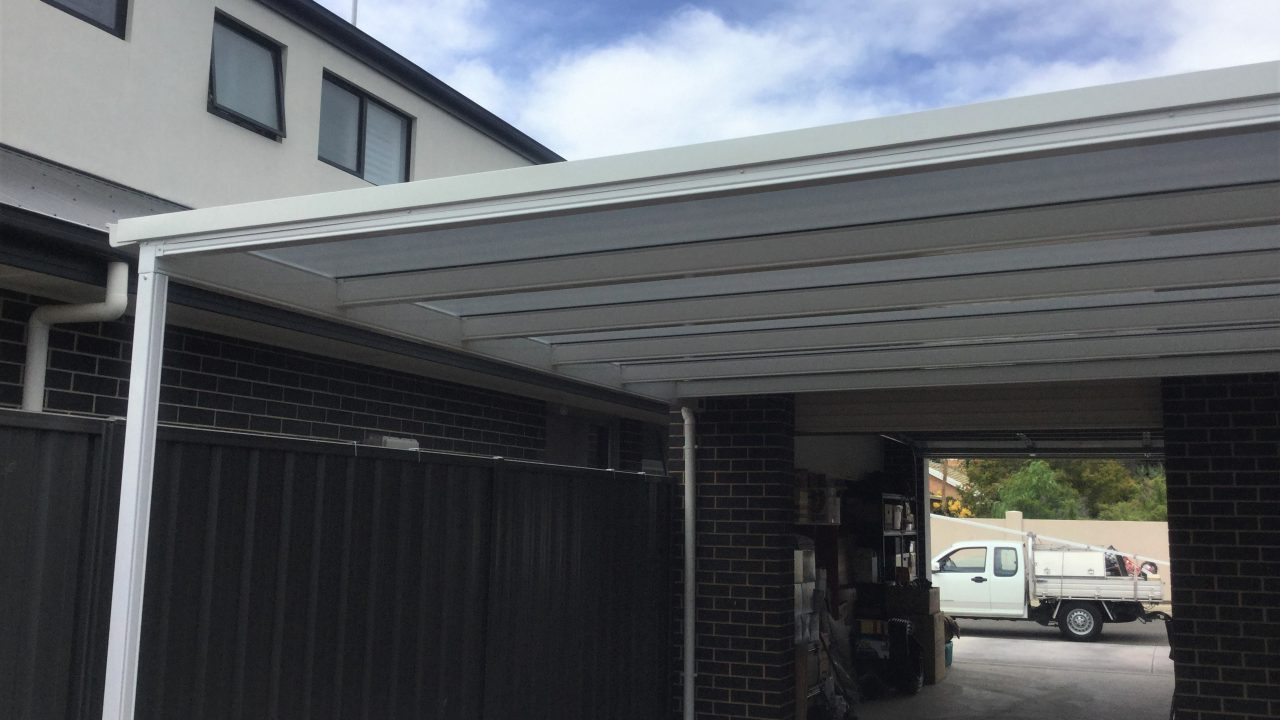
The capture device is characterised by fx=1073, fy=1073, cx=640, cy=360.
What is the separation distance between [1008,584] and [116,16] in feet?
54.7

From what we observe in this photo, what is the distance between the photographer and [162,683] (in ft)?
12.3

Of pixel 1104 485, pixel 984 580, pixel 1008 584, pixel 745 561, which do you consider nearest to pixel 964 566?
pixel 984 580

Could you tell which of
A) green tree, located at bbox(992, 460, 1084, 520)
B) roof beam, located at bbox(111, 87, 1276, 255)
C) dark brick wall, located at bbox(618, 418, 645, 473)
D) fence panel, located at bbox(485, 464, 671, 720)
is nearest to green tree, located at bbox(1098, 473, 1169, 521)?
green tree, located at bbox(992, 460, 1084, 520)

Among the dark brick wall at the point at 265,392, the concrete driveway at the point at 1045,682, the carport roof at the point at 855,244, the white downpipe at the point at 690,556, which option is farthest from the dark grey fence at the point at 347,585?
the concrete driveway at the point at 1045,682

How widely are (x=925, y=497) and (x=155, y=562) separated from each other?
12.7 meters

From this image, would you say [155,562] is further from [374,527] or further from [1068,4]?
[1068,4]

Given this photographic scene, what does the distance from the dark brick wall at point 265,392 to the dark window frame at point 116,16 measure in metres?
3.77

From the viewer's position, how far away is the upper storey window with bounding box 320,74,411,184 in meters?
12.1

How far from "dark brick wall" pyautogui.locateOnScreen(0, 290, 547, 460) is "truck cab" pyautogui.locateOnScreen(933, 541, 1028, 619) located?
12176 mm

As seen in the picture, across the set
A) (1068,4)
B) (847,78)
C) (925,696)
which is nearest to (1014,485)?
(847,78)

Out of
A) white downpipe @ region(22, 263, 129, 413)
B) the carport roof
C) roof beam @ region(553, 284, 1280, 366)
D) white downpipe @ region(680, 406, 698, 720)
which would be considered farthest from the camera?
white downpipe @ region(680, 406, 698, 720)

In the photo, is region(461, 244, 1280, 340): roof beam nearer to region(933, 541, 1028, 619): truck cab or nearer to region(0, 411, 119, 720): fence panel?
region(0, 411, 119, 720): fence panel

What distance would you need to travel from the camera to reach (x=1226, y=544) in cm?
648

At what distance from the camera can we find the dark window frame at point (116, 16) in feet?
28.4
